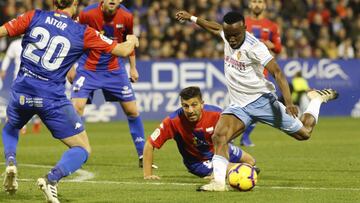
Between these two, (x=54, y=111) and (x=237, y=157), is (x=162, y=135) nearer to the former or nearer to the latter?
(x=237, y=157)

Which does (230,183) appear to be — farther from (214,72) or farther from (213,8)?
(213,8)

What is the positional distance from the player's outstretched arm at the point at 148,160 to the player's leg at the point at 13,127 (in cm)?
174

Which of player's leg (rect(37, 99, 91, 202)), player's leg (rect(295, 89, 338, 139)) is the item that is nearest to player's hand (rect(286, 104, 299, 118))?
player's leg (rect(295, 89, 338, 139))

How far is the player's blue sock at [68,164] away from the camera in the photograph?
9430mm

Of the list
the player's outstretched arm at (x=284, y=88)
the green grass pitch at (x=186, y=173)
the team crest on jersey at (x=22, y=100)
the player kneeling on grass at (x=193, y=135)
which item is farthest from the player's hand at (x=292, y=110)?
the team crest on jersey at (x=22, y=100)

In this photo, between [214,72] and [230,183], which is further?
[214,72]

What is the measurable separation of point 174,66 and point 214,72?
47.8 inches

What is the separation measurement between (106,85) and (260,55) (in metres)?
4.06

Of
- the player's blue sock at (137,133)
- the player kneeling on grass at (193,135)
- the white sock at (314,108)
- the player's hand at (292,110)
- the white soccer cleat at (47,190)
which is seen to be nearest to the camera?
the white soccer cleat at (47,190)

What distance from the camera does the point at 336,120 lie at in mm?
25562

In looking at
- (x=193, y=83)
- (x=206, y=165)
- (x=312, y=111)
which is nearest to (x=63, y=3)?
(x=206, y=165)

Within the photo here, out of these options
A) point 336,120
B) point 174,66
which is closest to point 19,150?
point 174,66

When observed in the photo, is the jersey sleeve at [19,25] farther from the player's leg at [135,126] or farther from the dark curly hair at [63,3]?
the player's leg at [135,126]

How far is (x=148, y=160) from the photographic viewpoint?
38.5 ft
